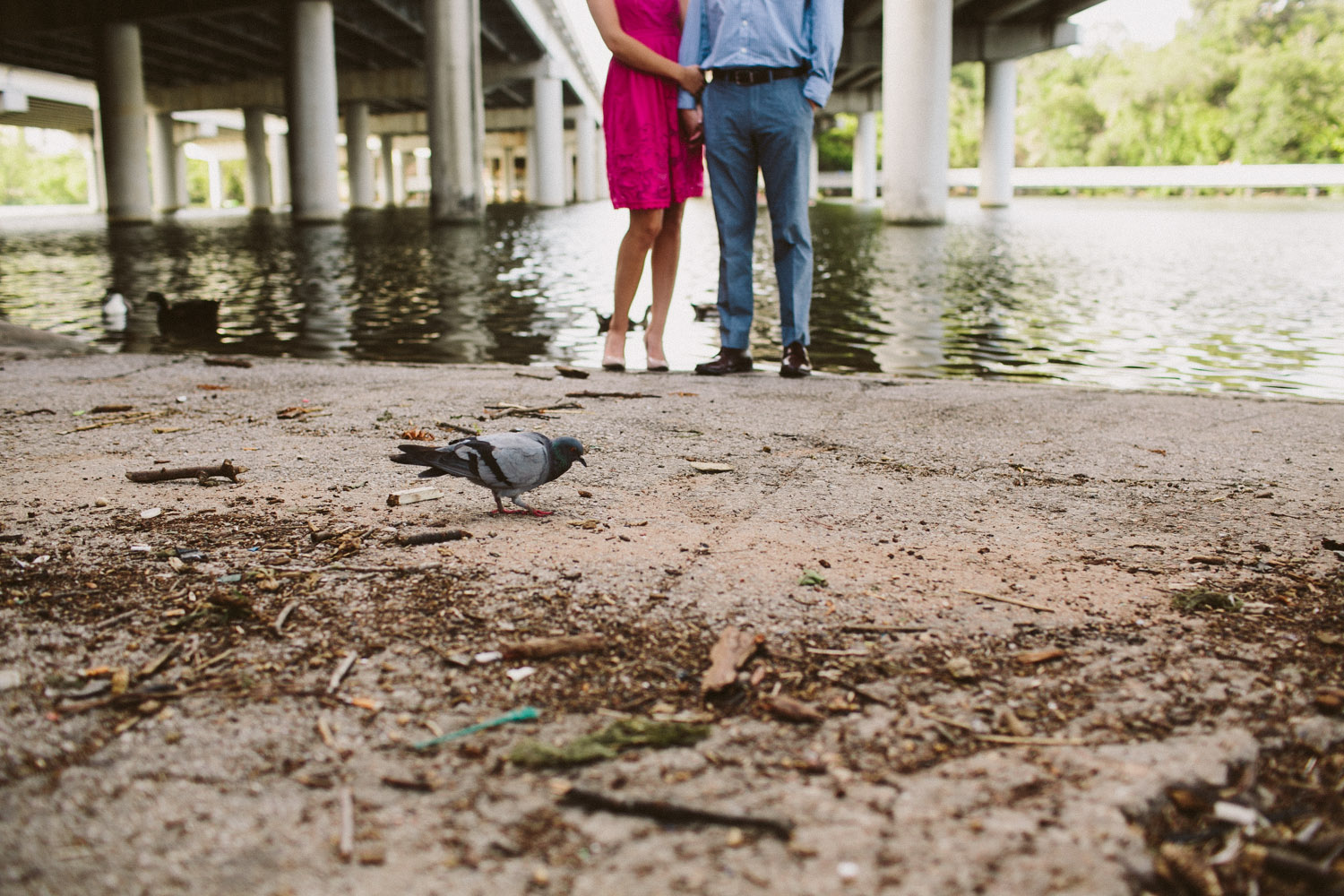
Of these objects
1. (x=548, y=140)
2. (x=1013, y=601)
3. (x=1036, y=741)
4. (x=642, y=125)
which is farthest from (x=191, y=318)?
(x=548, y=140)

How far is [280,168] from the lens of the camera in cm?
8212

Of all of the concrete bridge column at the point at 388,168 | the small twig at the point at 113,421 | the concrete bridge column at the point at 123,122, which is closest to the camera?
the small twig at the point at 113,421

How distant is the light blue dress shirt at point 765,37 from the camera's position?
486 cm

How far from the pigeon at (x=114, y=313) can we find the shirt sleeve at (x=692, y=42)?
5.53 meters

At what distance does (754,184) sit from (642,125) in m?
0.68

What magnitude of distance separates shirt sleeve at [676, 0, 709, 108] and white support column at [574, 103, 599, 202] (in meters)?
69.2

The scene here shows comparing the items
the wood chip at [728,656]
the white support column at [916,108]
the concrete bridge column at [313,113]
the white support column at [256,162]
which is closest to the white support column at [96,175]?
the white support column at [256,162]

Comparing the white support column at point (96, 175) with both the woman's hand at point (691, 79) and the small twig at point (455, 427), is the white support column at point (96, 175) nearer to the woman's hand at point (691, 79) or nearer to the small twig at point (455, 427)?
the woman's hand at point (691, 79)

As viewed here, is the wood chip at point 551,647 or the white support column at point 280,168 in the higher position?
the white support column at point 280,168

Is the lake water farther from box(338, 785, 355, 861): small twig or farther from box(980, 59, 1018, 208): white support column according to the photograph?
box(980, 59, 1018, 208): white support column

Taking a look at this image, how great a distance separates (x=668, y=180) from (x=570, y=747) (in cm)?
395

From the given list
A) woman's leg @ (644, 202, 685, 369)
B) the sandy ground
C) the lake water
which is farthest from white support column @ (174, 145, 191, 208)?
the sandy ground

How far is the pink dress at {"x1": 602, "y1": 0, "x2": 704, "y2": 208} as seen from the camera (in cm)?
498

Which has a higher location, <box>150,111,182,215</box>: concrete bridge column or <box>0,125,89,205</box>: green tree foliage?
<box>0,125,89,205</box>: green tree foliage
